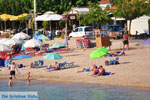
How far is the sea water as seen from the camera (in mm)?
18438

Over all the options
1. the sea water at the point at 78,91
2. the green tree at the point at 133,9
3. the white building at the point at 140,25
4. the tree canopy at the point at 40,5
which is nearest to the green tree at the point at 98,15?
the green tree at the point at 133,9

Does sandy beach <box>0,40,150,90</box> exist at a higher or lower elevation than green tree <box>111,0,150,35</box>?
lower

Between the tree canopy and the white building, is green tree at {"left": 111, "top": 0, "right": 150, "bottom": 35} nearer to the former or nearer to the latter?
the white building

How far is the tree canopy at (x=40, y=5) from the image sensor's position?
56.5 metres

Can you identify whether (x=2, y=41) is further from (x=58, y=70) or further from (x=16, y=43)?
(x=58, y=70)

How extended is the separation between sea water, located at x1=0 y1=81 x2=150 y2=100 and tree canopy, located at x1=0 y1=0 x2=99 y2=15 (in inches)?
1353

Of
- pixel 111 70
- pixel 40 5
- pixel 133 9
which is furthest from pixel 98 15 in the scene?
pixel 40 5

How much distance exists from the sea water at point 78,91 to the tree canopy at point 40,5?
34.4 metres

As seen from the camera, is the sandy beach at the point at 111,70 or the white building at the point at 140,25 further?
the white building at the point at 140,25

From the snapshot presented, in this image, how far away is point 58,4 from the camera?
5712 centimetres

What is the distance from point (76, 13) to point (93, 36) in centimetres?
571

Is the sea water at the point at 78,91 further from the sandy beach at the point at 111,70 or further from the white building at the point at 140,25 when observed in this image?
the white building at the point at 140,25

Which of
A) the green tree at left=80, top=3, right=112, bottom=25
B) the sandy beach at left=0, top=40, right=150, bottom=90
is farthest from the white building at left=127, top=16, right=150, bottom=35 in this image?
the sandy beach at left=0, top=40, right=150, bottom=90

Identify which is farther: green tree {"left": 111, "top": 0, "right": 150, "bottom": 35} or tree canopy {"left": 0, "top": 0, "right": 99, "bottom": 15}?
tree canopy {"left": 0, "top": 0, "right": 99, "bottom": 15}
